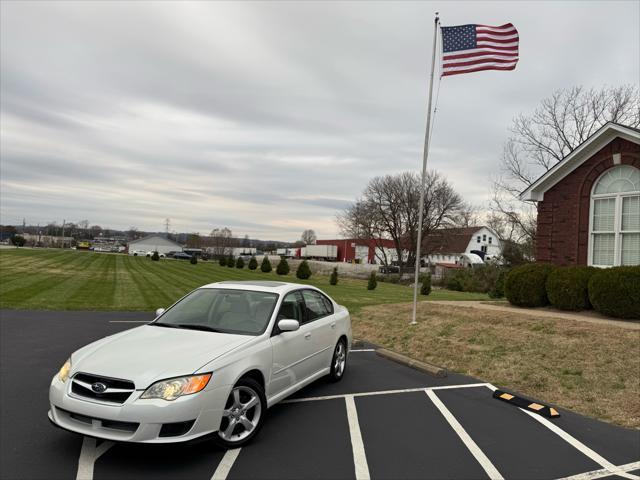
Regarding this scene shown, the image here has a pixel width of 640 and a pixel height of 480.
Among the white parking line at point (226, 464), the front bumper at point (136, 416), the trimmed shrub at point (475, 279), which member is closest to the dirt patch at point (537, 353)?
the white parking line at point (226, 464)

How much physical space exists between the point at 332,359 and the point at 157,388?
3329 millimetres

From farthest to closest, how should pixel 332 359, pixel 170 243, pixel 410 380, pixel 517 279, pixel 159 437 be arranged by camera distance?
pixel 170 243 → pixel 517 279 → pixel 410 380 → pixel 332 359 → pixel 159 437

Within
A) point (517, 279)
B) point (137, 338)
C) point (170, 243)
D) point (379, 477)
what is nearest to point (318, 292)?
point (137, 338)

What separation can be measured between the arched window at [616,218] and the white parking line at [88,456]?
1291 cm

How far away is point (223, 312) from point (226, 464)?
1878 millimetres

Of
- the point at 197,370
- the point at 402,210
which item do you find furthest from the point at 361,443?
the point at 402,210

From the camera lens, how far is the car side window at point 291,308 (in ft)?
17.9

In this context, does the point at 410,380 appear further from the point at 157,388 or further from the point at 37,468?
the point at 37,468

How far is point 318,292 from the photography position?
686 cm

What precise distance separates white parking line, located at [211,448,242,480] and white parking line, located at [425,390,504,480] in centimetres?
230

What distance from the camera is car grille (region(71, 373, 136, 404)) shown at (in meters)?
Result: 3.73

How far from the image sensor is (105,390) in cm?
377

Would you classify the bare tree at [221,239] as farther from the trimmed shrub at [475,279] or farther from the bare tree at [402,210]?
the trimmed shrub at [475,279]

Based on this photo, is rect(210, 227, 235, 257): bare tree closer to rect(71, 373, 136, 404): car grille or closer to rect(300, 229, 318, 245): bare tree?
rect(300, 229, 318, 245): bare tree
